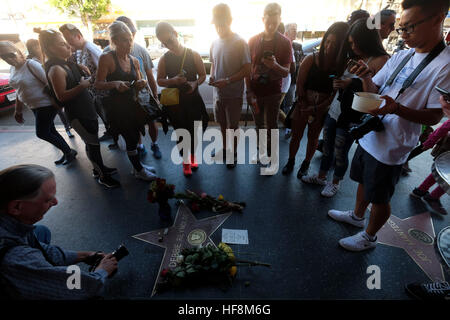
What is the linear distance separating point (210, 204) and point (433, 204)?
9.66ft

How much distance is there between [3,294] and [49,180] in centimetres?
60

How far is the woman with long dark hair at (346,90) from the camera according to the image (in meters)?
1.99

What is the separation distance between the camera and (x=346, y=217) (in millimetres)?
2559

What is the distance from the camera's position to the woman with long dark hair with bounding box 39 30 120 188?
2.43m

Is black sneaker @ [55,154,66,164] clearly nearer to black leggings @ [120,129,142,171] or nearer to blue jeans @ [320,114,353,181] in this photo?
black leggings @ [120,129,142,171]

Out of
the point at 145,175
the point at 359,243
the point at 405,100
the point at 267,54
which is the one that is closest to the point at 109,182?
the point at 145,175

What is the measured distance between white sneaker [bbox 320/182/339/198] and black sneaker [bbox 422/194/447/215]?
1122 mm

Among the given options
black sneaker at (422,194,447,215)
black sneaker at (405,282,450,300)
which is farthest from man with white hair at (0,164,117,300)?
black sneaker at (422,194,447,215)

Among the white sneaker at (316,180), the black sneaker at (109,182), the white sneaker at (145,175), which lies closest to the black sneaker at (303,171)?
the white sneaker at (316,180)

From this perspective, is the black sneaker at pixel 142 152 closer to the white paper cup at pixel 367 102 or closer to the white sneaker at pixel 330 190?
the white sneaker at pixel 330 190

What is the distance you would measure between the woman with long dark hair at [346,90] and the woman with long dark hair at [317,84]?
0.40 ft

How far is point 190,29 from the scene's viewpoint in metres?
21.3

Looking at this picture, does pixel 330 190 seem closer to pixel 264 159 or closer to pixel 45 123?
pixel 264 159
